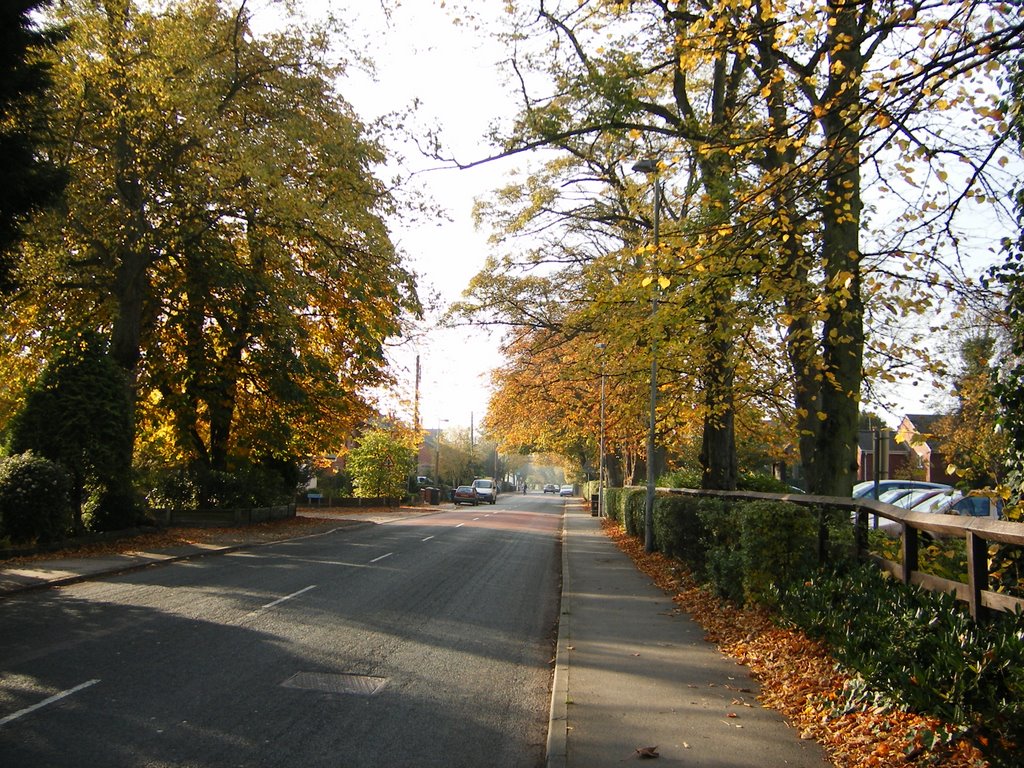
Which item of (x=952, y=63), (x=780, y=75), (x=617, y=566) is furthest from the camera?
(x=617, y=566)

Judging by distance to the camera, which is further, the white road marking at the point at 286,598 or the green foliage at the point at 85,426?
the green foliage at the point at 85,426

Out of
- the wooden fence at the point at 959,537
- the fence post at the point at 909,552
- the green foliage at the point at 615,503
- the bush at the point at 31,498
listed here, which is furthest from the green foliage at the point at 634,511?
the fence post at the point at 909,552

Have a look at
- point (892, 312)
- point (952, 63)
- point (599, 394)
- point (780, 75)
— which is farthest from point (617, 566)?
point (599, 394)

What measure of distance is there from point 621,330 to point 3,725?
10.7 m

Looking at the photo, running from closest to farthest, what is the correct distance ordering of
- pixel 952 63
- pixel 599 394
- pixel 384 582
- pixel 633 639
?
1. pixel 952 63
2. pixel 633 639
3. pixel 384 582
4. pixel 599 394

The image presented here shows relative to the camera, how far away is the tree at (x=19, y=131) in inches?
385

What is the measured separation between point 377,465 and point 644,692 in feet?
133

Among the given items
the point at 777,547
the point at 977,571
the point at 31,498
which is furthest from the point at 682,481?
the point at 977,571

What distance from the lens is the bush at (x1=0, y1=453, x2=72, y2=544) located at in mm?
15016

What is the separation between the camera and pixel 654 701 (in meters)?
6.88

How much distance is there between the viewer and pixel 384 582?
44.7 feet

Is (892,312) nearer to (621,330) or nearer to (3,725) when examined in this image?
(621,330)

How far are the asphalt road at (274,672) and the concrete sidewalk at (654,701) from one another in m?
0.31

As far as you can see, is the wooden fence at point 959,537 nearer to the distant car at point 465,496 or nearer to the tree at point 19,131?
the tree at point 19,131
